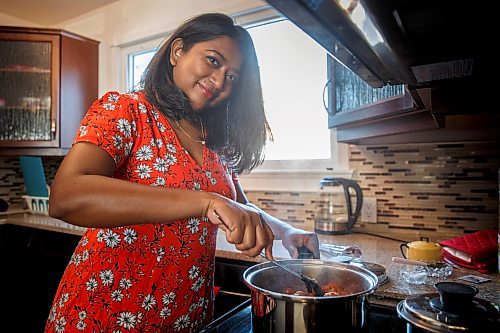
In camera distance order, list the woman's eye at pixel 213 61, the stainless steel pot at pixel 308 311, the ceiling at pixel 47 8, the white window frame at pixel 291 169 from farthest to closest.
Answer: the ceiling at pixel 47 8
the white window frame at pixel 291 169
the woman's eye at pixel 213 61
the stainless steel pot at pixel 308 311

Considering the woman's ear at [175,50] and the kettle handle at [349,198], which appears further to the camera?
the kettle handle at [349,198]

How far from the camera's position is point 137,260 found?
34.0 inches

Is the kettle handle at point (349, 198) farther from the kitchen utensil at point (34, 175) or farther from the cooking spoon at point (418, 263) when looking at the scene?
the kitchen utensil at point (34, 175)

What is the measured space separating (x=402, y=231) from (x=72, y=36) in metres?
2.24

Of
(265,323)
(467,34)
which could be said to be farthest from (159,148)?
(467,34)

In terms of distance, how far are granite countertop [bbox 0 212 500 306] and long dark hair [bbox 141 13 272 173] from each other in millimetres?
415

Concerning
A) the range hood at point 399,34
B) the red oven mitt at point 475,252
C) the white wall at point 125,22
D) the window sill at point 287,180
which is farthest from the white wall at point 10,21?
the red oven mitt at point 475,252

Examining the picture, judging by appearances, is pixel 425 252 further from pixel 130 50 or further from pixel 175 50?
pixel 130 50

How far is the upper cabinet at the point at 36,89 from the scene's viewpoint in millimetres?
2473

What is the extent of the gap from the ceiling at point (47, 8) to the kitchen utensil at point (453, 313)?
265cm

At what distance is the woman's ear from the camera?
1.00 metres

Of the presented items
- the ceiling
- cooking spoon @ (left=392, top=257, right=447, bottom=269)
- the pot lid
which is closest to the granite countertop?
cooking spoon @ (left=392, top=257, right=447, bottom=269)

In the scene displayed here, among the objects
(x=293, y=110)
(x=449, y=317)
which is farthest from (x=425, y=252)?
(x=293, y=110)

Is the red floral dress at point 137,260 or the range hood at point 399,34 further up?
the range hood at point 399,34
